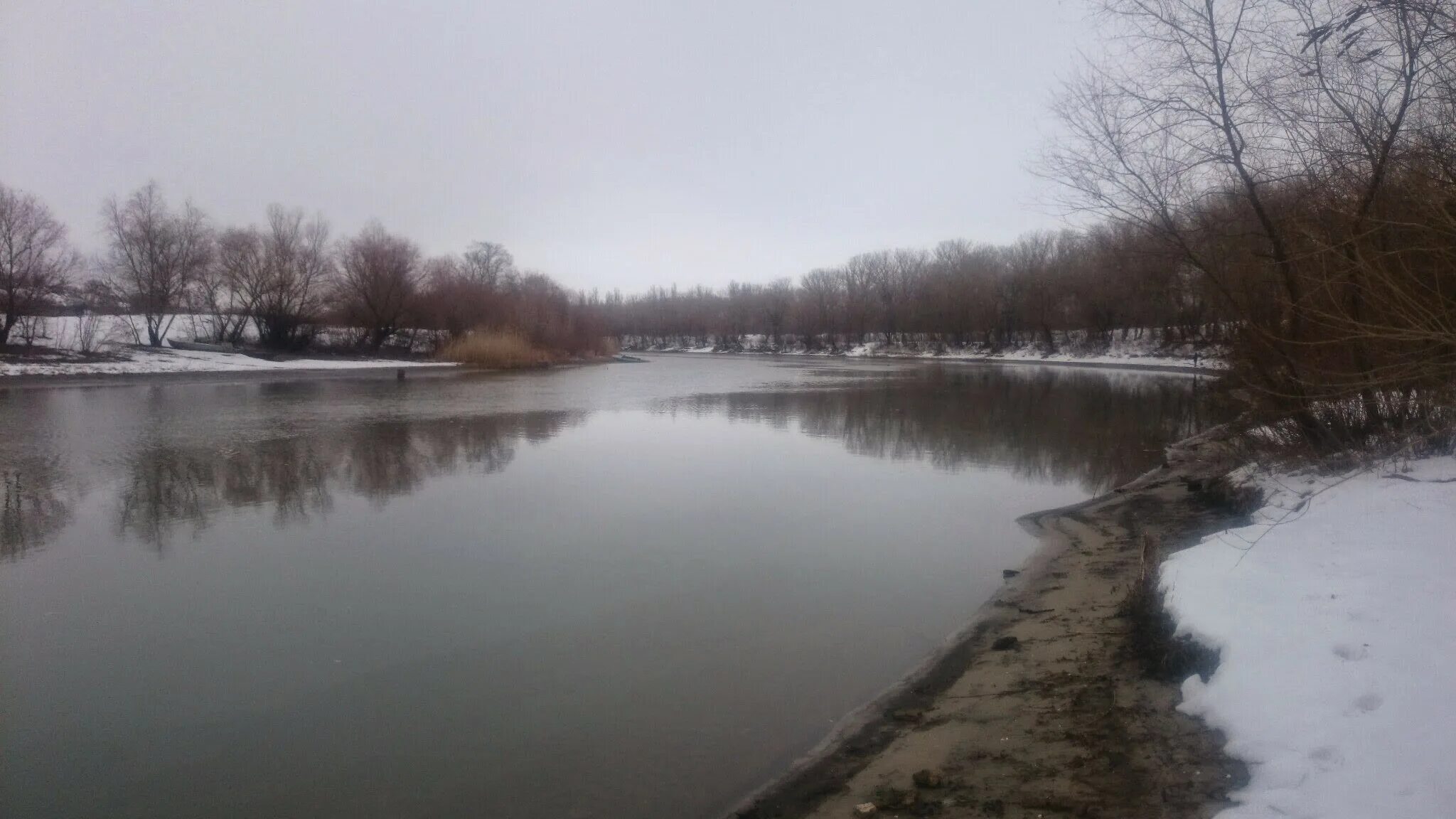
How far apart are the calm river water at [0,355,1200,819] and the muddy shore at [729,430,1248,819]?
1.13 feet

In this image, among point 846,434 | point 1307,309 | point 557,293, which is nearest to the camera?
point 1307,309

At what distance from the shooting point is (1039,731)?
4.30m

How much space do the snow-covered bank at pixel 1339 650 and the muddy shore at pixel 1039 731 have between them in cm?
21

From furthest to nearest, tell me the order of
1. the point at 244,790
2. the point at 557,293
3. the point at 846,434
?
the point at 557,293 < the point at 846,434 < the point at 244,790

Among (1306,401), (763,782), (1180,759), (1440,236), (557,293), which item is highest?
(557,293)

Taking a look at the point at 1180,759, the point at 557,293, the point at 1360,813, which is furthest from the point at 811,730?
the point at 557,293

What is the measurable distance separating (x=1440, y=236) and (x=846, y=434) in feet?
41.3

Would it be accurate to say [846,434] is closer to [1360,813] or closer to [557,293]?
[1360,813]

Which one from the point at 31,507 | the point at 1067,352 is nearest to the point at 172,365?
the point at 31,507

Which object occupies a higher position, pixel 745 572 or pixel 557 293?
pixel 557 293

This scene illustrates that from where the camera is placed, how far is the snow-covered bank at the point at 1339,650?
302cm

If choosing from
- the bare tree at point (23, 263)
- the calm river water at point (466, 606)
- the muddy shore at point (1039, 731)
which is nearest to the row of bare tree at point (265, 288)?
the bare tree at point (23, 263)

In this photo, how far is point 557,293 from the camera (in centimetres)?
6750

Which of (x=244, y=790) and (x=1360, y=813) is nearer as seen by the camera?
(x=1360, y=813)
